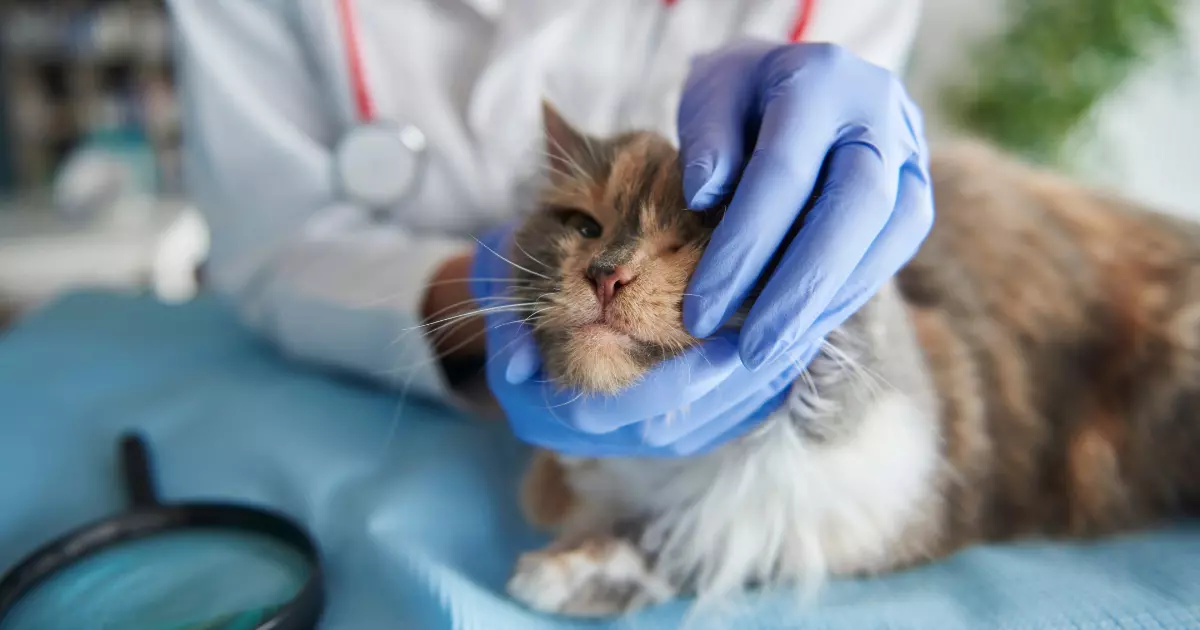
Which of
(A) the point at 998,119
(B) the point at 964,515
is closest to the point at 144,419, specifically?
(B) the point at 964,515

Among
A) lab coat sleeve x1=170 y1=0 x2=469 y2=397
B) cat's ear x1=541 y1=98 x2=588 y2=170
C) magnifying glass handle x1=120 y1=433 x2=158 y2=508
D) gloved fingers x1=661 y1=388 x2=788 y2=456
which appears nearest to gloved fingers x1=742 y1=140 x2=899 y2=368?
gloved fingers x1=661 y1=388 x2=788 y2=456

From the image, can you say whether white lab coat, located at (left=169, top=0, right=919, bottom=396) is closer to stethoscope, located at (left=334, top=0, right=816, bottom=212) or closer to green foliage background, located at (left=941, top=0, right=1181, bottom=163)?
stethoscope, located at (left=334, top=0, right=816, bottom=212)

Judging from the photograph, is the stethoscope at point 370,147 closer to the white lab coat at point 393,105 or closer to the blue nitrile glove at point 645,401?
the white lab coat at point 393,105

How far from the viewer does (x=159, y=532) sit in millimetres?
828

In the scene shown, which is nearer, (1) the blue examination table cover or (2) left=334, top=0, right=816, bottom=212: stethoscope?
(1) the blue examination table cover

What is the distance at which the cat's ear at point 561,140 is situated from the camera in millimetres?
838

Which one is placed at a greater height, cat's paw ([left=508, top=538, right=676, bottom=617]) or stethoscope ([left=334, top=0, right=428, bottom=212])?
stethoscope ([left=334, top=0, right=428, bottom=212])

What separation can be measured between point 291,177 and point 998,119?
1.58 metres

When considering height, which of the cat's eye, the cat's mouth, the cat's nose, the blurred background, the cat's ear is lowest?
the blurred background

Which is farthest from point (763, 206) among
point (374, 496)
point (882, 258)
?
point (374, 496)

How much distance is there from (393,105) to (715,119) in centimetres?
68

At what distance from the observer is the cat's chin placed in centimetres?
65

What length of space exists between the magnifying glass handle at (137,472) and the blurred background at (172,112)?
45.9 inches

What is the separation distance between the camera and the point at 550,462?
36.1 inches
